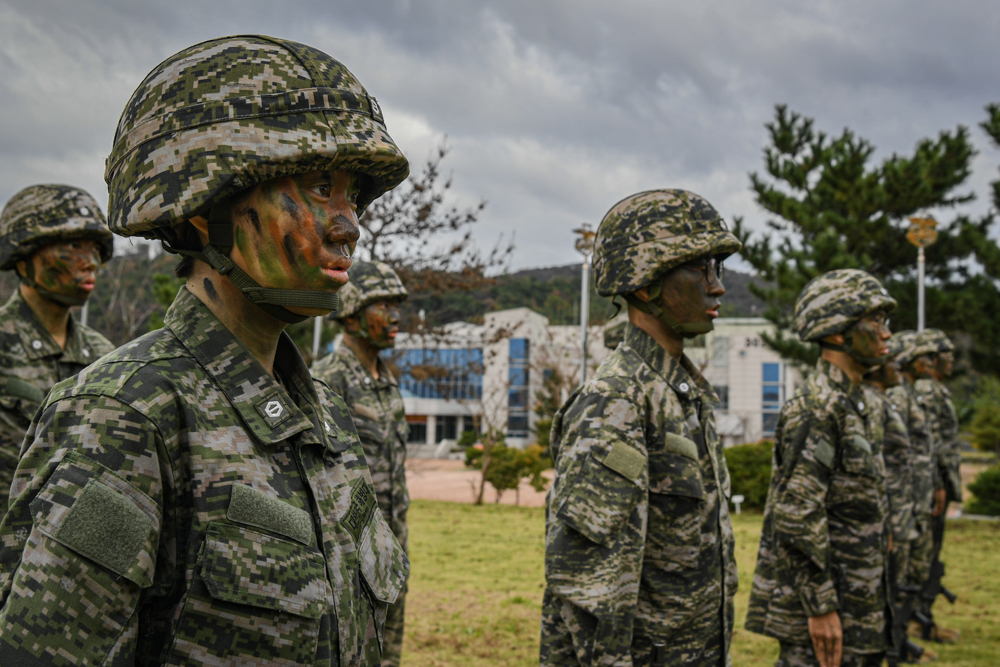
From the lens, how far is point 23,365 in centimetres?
426

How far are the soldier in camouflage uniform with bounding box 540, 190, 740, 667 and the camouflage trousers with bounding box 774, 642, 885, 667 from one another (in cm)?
174

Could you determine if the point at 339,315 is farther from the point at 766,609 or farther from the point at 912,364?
the point at 912,364

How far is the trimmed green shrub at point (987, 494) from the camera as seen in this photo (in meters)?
16.5

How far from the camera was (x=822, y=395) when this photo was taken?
15.6 feet

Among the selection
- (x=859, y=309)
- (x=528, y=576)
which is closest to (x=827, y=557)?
(x=859, y=309)

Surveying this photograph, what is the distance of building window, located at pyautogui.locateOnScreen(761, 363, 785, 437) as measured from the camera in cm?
4066

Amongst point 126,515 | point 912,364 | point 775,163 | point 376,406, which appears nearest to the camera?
point 126,515

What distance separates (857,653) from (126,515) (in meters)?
4.69

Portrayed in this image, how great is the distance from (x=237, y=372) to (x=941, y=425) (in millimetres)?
10998

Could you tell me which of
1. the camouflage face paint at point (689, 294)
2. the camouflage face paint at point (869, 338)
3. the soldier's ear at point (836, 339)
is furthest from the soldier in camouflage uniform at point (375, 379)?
the camouflage face paint at point (869, 338)

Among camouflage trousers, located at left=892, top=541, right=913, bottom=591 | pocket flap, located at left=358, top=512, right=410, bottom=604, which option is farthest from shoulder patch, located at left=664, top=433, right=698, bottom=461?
camouflage trousers, located at left=892, top=541, right=913, bottom=591

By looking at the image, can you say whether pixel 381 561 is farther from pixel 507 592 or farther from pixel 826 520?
pixel 507 592

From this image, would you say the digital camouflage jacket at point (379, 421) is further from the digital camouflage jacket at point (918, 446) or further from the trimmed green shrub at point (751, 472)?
the trimmed green shrub at point (751, 472)

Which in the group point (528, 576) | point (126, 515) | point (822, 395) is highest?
point (822, 395)
